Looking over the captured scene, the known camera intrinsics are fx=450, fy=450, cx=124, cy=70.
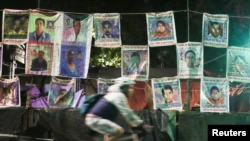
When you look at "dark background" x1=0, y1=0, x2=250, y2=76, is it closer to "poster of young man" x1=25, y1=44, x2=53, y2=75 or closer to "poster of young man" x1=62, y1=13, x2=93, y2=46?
"poster of young man" x1=62, y1=13, x2=93, y2=46

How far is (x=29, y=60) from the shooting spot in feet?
31.3

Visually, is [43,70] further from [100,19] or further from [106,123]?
[106,123]

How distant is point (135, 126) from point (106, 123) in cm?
48

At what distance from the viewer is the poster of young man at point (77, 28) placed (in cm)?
964

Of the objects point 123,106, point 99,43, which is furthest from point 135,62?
point 123,106

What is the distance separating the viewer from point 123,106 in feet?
21.8

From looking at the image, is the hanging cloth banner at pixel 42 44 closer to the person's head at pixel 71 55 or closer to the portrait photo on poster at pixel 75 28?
the portrait photo on poster at pixel 75 28

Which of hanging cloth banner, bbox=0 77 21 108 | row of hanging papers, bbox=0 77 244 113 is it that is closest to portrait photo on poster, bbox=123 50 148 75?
row of hanging papers, bbox=0 77 244 113

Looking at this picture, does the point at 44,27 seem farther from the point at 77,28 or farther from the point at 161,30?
the point at 161,30

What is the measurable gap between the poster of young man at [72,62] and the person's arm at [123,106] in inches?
116

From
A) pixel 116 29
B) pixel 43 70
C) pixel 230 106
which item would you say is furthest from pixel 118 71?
pixel 230 106

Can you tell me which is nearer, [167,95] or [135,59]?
[167,95]

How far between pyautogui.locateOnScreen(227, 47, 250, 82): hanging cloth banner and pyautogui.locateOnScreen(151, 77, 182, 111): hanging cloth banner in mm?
1192

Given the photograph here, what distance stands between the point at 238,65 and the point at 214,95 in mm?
851
